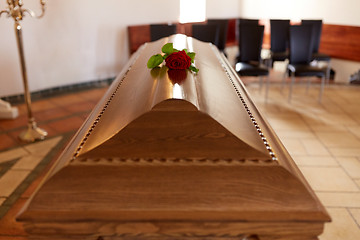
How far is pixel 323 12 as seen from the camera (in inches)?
230

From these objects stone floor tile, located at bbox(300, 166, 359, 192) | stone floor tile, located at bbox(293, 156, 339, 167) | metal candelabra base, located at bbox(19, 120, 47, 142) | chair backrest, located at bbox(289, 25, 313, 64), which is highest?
chair backrest, located at bbox(289, 25, 313, 64)

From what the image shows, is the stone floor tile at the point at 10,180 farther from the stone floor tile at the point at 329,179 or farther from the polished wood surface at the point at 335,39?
the polished wood surface at the point at 335,39

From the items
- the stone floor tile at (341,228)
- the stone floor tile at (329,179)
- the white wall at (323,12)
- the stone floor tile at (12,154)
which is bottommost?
the stone floor tile at (341,228)

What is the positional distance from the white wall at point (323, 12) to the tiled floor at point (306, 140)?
44 cm

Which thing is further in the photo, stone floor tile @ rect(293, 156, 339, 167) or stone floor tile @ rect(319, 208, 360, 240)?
stone floor tile @ rect(293, 156, 339, 167)

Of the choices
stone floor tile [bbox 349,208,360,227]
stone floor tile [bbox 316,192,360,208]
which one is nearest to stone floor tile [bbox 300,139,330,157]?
stone floor tile [bbox 316,192,360,208]

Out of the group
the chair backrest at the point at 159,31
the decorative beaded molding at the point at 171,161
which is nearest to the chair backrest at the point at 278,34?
→ the chair backrest at the point at 159,31

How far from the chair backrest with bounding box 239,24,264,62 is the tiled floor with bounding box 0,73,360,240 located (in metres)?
0.59

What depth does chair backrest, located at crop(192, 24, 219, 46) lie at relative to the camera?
5.03 metres

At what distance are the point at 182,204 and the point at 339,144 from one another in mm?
2713

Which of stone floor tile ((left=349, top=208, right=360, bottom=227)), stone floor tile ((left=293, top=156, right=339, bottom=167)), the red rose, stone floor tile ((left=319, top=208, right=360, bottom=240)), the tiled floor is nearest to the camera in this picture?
the red rose

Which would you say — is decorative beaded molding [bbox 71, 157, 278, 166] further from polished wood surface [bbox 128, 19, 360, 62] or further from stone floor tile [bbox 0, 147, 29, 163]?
polished wood surface [bbox 128, 19, 360, 62]

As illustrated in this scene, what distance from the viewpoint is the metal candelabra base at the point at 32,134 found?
3.43 metres

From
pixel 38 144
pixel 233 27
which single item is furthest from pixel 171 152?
pixel 233 27
